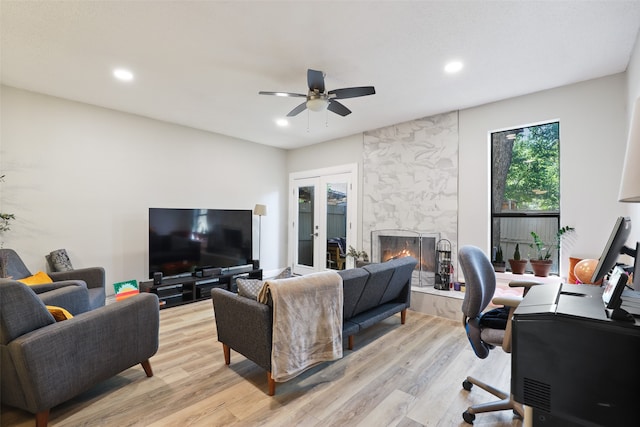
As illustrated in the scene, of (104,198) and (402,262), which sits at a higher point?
(104,198)

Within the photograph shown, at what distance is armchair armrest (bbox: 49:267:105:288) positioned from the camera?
3.13 m

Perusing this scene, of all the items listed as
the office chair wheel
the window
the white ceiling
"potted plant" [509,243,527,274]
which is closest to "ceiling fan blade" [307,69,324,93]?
the white ceiling

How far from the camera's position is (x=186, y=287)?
4293 mm

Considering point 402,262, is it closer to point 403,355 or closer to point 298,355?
point 403,355

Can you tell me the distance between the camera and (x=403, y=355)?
106 inches

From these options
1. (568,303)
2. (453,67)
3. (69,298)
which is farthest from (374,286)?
(69,298)

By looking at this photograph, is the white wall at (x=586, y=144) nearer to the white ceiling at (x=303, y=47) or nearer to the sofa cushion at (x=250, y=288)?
the white ceiling at (x=303, y=47)

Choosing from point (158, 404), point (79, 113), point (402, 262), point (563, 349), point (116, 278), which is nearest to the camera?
point (563, 349)

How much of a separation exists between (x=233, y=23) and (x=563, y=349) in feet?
9.11

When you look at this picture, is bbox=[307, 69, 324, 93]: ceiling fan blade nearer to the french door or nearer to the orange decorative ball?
the french door

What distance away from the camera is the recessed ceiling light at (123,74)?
291cm

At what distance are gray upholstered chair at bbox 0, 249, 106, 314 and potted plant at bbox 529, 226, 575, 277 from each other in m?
4.81

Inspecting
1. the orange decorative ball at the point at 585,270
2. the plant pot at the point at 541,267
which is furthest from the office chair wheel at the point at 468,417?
the plant pot at the point at 541,267

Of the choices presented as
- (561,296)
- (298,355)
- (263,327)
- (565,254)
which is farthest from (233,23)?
(565,254)
